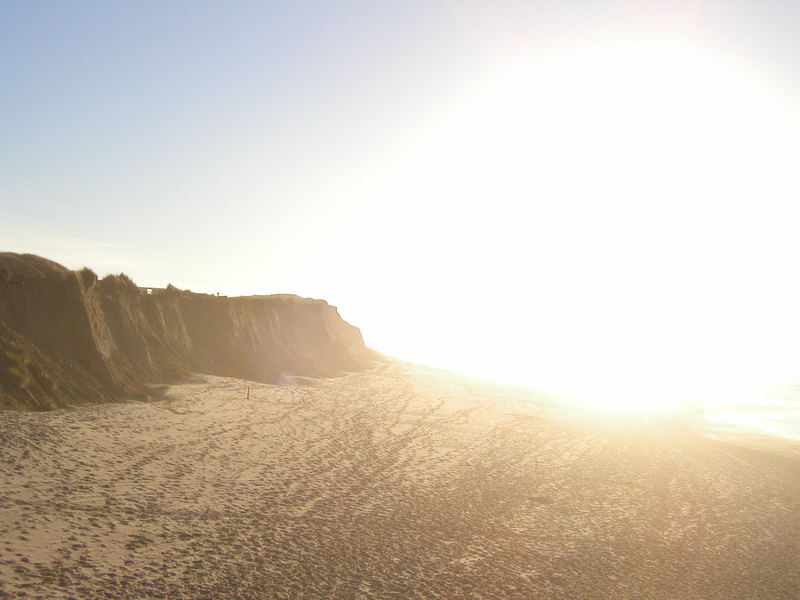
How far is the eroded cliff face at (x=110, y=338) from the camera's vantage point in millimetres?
20523

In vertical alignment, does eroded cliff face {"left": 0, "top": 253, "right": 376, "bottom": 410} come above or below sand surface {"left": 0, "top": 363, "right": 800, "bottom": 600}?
above

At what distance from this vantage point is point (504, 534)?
45.6 feet

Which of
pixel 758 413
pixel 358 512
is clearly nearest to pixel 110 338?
pixel 358 512

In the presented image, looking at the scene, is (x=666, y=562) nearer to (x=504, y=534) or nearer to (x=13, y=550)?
(x=504, y=534)

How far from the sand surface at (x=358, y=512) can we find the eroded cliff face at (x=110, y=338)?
1.92 meters

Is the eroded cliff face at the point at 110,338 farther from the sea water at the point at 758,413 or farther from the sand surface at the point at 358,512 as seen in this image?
the sea water at the point at 758,413

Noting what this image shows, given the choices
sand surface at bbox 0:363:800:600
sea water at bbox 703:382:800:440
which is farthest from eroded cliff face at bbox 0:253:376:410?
sea water at bbox 703:382:800:440

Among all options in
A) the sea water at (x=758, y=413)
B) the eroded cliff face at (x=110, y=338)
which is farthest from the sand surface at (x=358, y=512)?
the sea water at (x=758, y=413)

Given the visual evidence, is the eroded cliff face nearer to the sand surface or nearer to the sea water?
the sand surface

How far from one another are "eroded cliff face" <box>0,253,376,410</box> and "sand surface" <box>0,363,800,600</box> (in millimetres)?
1923

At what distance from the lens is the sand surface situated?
10.4m

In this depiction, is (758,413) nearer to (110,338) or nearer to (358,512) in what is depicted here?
(358,512)

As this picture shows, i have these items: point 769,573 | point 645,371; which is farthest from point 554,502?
point 645,371

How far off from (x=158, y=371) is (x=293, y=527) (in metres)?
18.3
